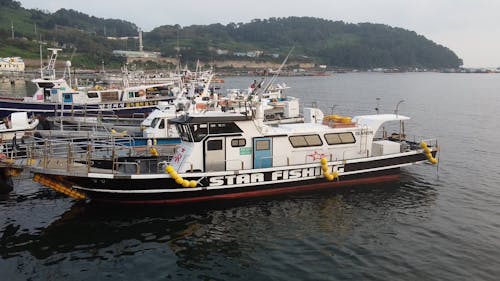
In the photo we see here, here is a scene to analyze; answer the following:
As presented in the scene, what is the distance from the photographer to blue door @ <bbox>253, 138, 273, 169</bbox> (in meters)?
19.6

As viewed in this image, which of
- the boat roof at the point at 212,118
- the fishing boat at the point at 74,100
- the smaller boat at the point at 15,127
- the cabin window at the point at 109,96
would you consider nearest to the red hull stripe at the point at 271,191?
the boat roof at the point at 212,118

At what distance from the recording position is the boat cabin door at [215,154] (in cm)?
1875

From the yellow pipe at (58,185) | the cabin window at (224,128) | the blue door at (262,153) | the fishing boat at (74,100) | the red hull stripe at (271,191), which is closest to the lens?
the yellow pipe at (58,185)

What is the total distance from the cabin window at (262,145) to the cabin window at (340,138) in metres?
3.48

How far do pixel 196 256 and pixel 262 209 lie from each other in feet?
16.2

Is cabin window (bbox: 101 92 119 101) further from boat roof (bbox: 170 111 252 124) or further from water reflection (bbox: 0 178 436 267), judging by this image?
boat roof (bbox: 170 111 252 124)

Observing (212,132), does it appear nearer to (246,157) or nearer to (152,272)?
(246,157)

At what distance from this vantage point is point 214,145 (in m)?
18.8

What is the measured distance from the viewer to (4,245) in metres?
14.8

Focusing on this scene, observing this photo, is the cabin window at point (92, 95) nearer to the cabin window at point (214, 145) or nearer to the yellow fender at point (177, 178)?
the cabin window at point (214, 145)

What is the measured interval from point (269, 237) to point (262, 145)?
523cm

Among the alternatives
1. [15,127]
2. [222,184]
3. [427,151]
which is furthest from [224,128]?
[15,127]

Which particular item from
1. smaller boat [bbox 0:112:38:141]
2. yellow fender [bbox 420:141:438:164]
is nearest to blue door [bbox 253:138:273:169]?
yellow fender [bbox 420:141:438:164]

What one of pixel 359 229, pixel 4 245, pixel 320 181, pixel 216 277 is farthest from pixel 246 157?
pixel 4 245
